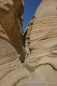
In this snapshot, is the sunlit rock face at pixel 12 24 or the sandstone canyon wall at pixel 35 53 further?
the sunlit rock face at pixel 12 24

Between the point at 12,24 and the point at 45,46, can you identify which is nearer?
the point at 45,46

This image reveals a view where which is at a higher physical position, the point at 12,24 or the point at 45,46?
the point at 45,46

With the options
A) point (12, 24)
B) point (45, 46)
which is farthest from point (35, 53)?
point (12, 24)

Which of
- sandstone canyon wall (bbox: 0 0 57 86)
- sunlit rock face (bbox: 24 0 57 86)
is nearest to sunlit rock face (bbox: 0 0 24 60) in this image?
sandstone canyon wall (bbox: 0 0 57 86)

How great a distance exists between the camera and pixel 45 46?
6277 mm

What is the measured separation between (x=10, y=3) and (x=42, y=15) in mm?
1852

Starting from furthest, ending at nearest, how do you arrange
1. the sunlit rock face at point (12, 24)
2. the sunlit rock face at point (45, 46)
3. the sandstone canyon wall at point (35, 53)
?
1. the sunlit rock face at point (12, 24)
2. the sunlit rock face at point (45, 46)
3. the sandstone canyon wall at point (35, 53)

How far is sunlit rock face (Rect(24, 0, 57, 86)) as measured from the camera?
543 centimetres

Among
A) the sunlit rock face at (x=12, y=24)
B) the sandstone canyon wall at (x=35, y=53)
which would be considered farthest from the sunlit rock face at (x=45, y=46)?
the sunlit rock face at (x=12, y=24)

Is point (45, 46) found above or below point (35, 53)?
above

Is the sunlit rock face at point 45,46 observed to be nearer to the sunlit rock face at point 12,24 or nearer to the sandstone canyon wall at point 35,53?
the sandstone canyon wall at point 35,53

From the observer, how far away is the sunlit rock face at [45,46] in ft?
17.8

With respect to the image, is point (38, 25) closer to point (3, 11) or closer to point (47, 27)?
point (47, 27)

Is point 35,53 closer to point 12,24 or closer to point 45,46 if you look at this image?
point 45,46
